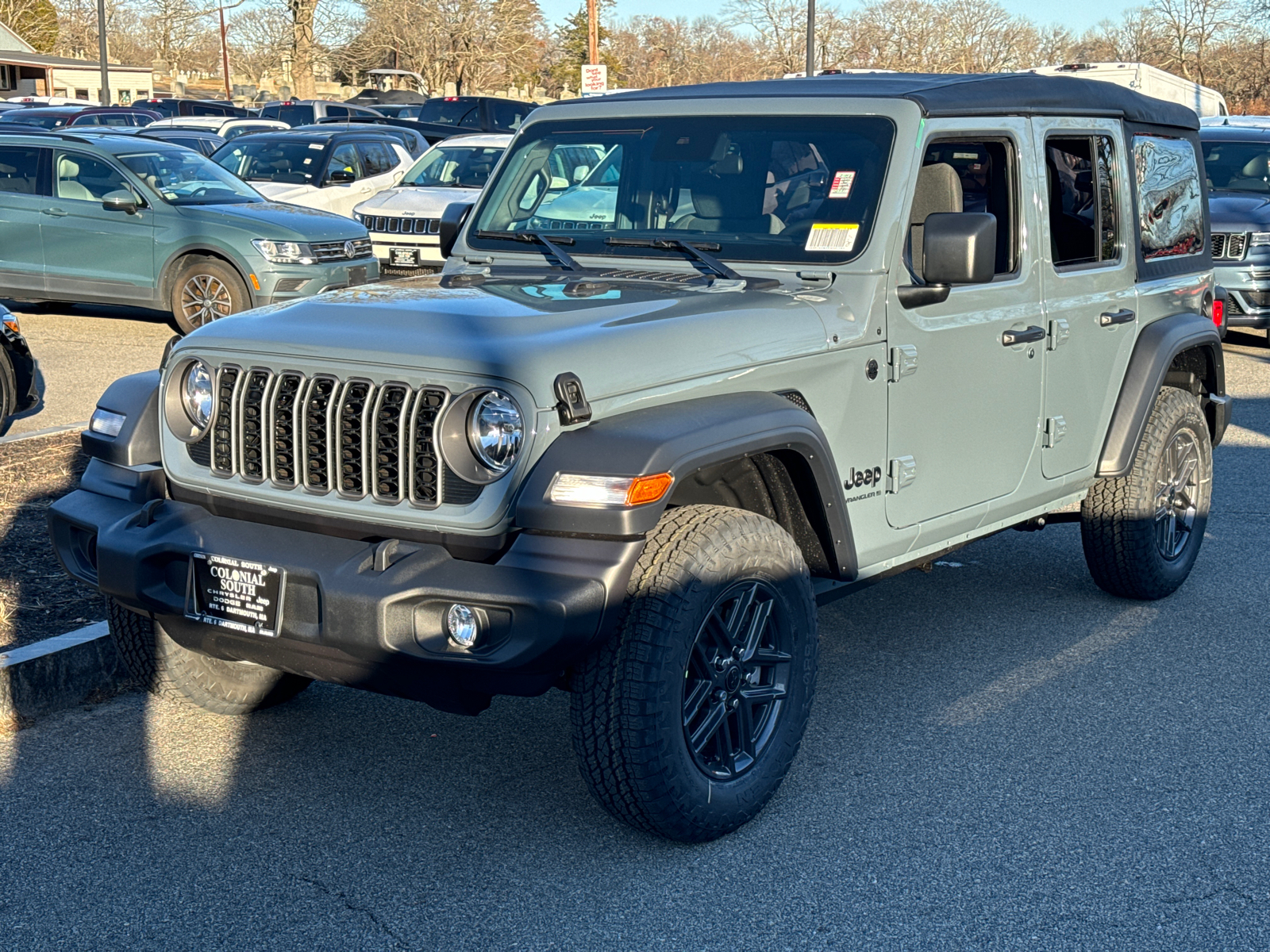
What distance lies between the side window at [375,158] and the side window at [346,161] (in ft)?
0.35

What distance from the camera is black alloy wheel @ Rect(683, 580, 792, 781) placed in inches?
150

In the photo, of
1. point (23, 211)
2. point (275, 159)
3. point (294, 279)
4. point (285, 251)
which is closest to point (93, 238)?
point (23, 211)

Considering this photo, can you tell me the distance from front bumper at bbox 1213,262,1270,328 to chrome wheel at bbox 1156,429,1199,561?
25.7 feet

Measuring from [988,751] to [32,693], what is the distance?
3.09 meters

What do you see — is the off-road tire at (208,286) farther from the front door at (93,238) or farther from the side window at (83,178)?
the side window at (83,178)

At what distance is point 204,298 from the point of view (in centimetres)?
1266

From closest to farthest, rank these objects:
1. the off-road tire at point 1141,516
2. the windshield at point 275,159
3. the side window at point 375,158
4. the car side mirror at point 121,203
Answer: the off-road tire at point 1141,516 → the car side mirror at point 121,203 → the windshield at point 275,159 → the side window at point 375,158

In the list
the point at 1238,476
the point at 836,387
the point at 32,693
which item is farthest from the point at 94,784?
the point at 1238,476

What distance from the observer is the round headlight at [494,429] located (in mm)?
3500

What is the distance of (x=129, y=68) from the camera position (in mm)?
67562

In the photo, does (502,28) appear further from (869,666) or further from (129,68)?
(869,666)

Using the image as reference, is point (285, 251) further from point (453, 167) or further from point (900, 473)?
point (900, 473)

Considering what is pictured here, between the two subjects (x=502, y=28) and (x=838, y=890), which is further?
(x=502, y=28)

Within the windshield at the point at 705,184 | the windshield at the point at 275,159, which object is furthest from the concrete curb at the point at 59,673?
the windshield at the point at 275,159
